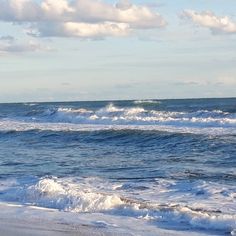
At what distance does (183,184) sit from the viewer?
44.8 ft

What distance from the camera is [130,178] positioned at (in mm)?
15070

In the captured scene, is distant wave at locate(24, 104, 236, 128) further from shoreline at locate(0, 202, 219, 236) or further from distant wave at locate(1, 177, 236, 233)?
shoreline at locate(0, 202, 219, 236)

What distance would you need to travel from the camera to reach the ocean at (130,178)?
1047 cm

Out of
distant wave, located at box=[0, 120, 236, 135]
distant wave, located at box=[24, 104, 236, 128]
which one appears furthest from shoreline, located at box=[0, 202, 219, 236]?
distant wave, located at box=[24, 104, 236, 128]

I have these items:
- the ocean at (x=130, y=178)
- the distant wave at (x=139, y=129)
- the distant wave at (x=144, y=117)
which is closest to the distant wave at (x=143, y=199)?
the ocean at (x=130, y=178)

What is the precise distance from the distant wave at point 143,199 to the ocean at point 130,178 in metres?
0.02

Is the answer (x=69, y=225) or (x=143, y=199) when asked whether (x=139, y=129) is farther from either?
(x=69, y=225)

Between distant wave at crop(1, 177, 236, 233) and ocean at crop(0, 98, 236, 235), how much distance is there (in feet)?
0.05

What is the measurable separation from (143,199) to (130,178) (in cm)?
299

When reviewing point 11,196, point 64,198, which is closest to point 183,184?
point 64,198

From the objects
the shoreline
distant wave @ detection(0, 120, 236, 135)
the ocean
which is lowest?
the shoreline

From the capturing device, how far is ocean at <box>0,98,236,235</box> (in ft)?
34.3

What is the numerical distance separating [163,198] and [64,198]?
1908 mm

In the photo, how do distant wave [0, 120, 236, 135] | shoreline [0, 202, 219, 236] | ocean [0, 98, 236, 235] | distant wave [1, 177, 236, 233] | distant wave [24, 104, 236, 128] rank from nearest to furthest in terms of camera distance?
shoreline [0, 202, 219, 236] → distant wave [1, 177, 236, 233] → ocean [0, 98, 236, 235] → distant wave [0, 120, 236, 135] → distant wave [24, 104, 236, 128]
